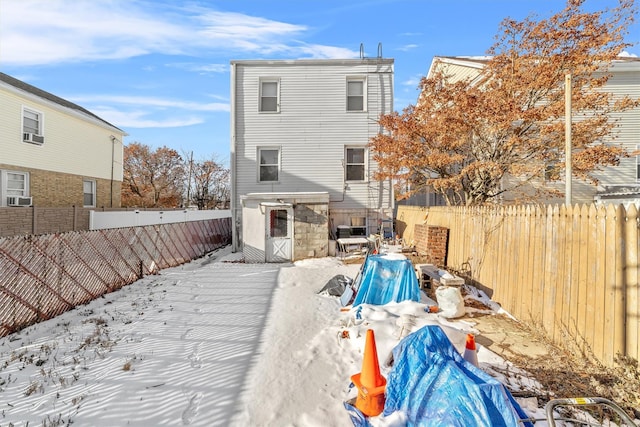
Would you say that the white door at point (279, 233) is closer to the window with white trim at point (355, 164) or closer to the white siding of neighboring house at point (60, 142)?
the window with white trim at point (355, 164)

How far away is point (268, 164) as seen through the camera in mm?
14438

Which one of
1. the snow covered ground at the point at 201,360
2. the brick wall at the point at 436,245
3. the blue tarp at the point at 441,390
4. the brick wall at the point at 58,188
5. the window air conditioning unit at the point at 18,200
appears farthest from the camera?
the brick wall at the point at 58,188

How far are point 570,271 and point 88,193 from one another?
2304cm

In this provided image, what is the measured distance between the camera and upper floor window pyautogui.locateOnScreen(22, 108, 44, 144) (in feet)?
49.0

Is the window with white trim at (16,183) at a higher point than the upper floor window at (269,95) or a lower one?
lower

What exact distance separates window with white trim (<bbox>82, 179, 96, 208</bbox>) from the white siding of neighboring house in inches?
20.8

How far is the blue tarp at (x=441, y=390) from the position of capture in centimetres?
223

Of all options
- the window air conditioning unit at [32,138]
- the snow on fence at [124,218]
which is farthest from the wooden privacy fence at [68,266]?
the window air conditioning unit at [32,138]

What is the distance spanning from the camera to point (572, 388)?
133 inches

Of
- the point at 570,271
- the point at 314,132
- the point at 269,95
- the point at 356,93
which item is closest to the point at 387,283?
the point at 570,271

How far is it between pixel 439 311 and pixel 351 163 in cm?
939

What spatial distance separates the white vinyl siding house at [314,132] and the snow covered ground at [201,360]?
7341 millimetres

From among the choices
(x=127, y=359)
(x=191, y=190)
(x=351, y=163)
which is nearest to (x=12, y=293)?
(x=127, y=359)

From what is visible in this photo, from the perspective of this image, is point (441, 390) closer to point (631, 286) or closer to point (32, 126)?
point (631, 286)
